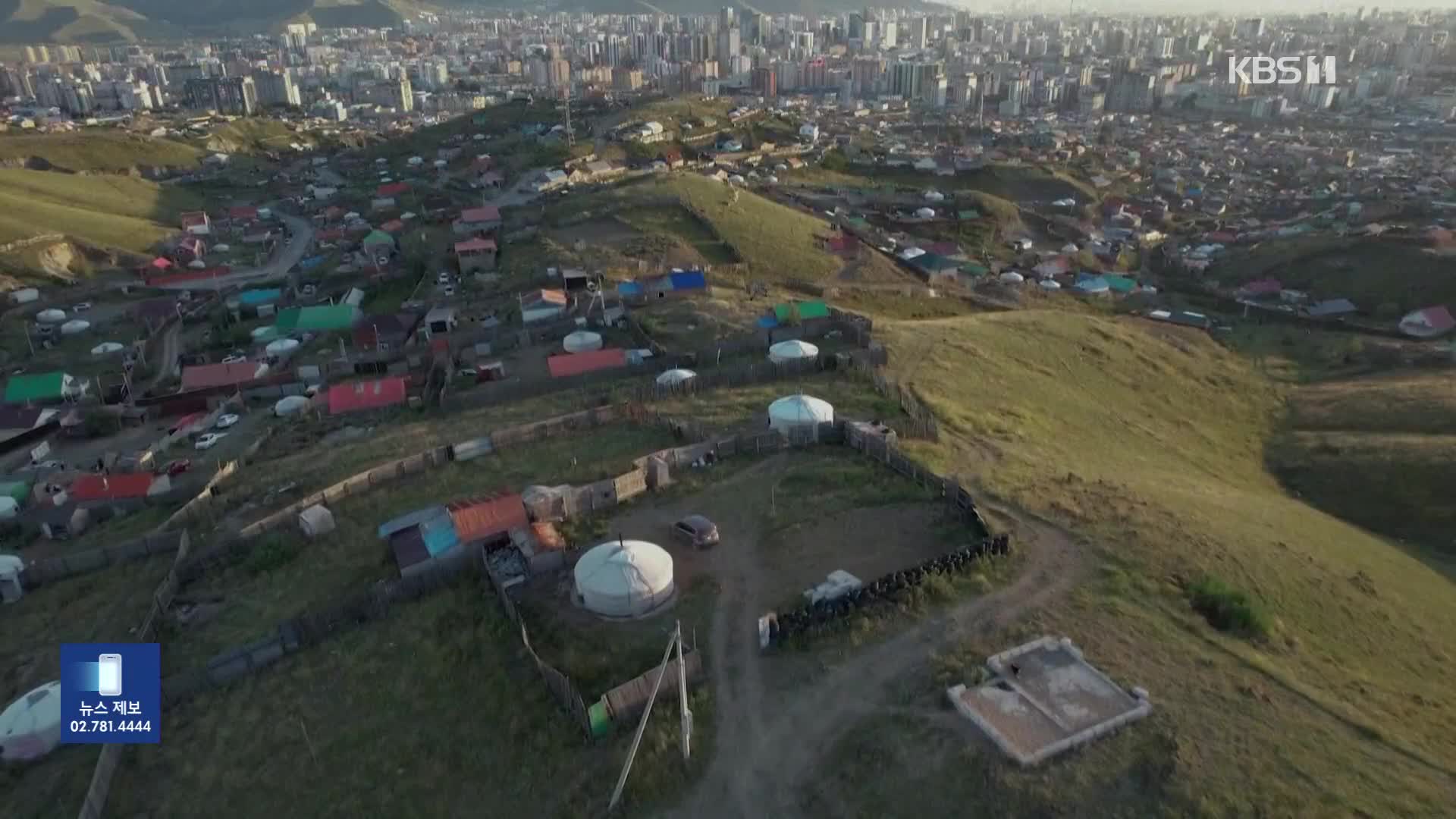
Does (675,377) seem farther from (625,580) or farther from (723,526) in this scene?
(625,580)

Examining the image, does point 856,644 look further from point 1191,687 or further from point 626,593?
point 1191,687

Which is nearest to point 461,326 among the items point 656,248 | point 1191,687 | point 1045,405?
point 656,248

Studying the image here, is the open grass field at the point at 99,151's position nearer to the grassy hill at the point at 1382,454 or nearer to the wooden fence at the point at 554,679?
the wooden fence at the point at 554,679

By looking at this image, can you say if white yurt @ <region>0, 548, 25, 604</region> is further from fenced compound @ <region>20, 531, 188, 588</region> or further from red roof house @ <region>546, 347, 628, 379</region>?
red roof house @ <region>546, 347, 628, 379</region>

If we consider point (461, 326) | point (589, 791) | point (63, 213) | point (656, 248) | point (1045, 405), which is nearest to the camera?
point (589, 791)

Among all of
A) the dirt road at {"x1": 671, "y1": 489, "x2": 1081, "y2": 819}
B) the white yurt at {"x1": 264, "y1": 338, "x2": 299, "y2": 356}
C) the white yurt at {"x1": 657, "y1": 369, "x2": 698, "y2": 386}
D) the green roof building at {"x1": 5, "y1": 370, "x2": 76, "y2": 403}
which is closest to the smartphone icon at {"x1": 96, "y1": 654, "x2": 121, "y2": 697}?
the dirt road at {"x1": 671, "y1": 489, "x2": 1081, "y2": 819}
